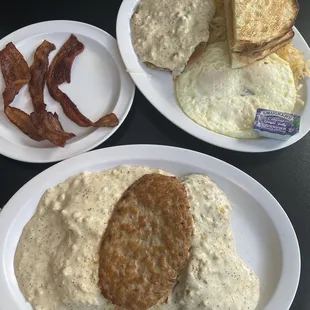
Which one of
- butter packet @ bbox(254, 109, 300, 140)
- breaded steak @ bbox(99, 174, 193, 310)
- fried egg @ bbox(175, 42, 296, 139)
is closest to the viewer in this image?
breaded steak @ bbox(99, 174, 193, 310)

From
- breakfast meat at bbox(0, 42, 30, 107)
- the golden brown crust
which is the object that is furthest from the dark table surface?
the golden brown crust

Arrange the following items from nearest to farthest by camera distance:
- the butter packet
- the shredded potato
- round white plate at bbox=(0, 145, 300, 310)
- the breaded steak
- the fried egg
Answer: the breaded steak
round white plate at bbox=(0, 145, 300, 310)
the butter packet
the fried egg
the shredded potato

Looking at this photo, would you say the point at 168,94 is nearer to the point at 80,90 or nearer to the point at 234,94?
the point at 234,94

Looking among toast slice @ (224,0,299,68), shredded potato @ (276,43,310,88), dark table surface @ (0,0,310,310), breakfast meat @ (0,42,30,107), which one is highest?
breakfast meat @ (0,42,30,107)

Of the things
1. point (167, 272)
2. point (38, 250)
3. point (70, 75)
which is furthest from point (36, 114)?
point (167, 272)

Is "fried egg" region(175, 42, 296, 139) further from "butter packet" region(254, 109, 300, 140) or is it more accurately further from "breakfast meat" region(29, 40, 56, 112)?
"breakfast meat" region(29, 40, 56, 112)

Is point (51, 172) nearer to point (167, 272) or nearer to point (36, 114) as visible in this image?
point (36, 114)

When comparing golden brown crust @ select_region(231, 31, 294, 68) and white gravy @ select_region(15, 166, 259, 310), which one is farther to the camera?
golden brown crust @ select_region(231, 31, 294, 68)
